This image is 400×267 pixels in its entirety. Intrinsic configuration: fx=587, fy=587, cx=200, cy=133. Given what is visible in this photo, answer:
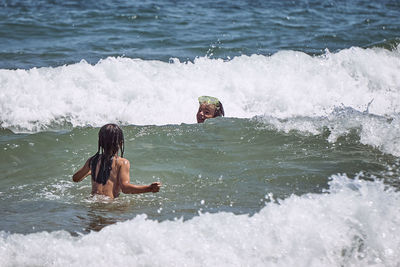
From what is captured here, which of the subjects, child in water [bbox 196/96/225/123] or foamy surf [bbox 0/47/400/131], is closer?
child in water [bbox 196/96/225/123]

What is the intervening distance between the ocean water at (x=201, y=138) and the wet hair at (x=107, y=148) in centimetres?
28

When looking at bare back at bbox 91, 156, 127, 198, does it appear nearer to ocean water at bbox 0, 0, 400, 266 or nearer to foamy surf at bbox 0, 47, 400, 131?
ocean water at bbox 0, 0, 400, 266

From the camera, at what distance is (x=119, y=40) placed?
14508 millimetres

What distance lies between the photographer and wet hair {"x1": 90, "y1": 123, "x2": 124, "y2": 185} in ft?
18.1

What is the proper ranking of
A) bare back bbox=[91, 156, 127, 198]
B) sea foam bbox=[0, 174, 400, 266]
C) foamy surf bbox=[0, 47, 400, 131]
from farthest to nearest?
1. foamy surf bbox=[0, 47, 400, 131]
2. bare back bbox=[91, 156, 127, 198]
3. sea foam bbox=[0, 174, 400, 266]

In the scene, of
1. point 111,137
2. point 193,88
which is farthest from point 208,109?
point 111,137

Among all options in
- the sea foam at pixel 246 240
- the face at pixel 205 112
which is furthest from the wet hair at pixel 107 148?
the face at pixel 205 112

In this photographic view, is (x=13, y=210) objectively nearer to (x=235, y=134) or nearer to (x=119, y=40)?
(x=235, y=134)

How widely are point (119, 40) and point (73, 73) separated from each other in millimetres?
3891

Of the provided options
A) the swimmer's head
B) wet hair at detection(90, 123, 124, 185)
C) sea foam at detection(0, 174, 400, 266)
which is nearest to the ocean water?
sea foam at detection(0, 174, 400, 266)

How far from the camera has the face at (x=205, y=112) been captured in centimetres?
873

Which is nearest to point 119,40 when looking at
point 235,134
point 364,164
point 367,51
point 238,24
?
point 238,24

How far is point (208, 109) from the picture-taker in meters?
8.77

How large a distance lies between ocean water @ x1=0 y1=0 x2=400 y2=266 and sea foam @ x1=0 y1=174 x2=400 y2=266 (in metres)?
0.01
